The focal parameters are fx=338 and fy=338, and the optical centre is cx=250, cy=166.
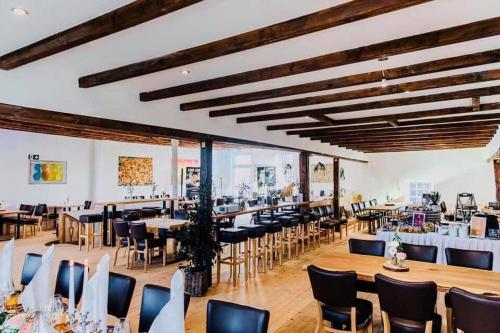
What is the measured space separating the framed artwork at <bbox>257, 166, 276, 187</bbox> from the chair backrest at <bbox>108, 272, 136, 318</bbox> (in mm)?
11931

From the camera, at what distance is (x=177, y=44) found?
300cm

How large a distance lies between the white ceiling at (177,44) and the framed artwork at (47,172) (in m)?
7.53

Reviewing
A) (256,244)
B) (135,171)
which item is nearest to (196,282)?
(256,244)

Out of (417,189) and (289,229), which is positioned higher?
(417,189)

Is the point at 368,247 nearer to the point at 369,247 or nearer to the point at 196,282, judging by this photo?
the point at 369,247

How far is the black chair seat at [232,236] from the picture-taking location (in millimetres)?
5129

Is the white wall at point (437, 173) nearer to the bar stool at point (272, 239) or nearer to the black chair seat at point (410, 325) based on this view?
the bar stool at point (272, 239)

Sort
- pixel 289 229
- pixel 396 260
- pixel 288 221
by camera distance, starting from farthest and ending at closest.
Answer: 1. pixel 289 229
2. pixel 288 221
3. pixel 396 260

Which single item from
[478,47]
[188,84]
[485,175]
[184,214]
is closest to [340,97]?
[478,47]

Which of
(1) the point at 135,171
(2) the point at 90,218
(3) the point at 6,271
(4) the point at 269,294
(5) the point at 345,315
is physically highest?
(1) the point at 135,171

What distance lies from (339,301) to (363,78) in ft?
7.82

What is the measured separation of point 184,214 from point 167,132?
2.69 m

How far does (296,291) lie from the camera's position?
15.7ft

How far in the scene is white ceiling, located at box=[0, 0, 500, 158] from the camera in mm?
2379
